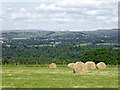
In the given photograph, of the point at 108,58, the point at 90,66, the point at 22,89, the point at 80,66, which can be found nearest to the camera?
the point at 22,89

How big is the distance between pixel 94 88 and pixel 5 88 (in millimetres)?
5843

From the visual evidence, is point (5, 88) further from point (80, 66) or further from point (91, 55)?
point (91, 55)

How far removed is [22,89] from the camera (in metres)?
16.2

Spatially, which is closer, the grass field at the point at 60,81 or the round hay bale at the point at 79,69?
the grass field at the point at 60,81

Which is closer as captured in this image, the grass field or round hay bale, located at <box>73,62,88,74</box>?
the grass field

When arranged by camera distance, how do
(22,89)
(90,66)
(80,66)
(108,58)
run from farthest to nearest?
(108,58), (90,66), (80,66), (22,89)

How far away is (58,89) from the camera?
643 inches

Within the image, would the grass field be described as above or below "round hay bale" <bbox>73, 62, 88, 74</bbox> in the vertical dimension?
above

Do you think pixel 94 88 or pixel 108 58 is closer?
pixel 94 88

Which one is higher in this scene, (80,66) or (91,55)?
(80,66)

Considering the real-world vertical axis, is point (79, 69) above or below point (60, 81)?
below

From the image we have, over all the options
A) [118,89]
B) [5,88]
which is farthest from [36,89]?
[118,89]

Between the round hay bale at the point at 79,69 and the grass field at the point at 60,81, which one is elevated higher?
the grass field at the point at 60,81

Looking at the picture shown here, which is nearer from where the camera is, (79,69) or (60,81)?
(60,81)
